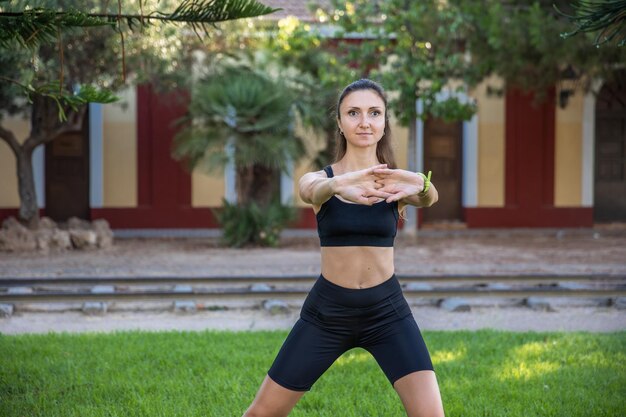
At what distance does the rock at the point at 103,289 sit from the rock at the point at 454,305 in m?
3.73

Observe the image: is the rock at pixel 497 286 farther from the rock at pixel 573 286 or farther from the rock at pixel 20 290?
the rock at pixel 20 290

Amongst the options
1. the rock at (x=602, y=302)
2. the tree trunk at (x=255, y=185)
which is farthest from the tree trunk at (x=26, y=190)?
the rock at (x=602, y=302)

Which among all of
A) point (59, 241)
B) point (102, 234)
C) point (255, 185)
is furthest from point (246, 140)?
point (59, 241)

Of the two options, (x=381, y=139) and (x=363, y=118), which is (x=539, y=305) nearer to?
(x=381, y=139)

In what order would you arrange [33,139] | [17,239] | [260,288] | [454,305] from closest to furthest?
[454,305] < [260,288] < [17,239] < [33,139]

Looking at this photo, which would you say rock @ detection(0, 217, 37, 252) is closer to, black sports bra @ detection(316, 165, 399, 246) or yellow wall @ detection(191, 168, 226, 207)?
yellow wall @ detection(191, 168, 226, 207)

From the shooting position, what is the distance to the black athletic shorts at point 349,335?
4.11 m

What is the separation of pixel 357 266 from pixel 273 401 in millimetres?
709

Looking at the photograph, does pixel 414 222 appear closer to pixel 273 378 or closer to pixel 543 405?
pixel 543 405

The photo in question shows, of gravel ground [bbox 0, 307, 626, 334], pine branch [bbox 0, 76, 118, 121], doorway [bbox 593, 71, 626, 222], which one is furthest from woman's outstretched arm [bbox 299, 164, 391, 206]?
doorway [bbox 593, 71, 626, 222]

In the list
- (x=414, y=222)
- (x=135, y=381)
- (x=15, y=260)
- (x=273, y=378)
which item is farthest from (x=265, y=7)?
(x=414, y=222)

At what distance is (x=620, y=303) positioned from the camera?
1038cm

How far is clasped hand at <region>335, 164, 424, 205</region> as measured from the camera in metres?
3.93

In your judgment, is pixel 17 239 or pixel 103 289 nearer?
pixel 103 289
